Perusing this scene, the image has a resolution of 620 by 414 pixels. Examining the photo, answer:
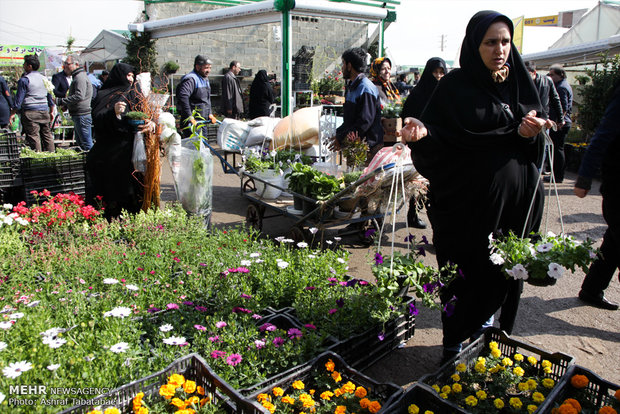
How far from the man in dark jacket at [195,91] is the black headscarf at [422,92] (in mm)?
4080

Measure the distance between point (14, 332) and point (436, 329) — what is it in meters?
2.86

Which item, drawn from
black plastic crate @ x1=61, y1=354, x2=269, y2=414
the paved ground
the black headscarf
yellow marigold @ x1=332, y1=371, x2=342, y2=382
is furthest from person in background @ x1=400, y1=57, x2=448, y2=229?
black plastic crate @ x1=61, y1=354, x2=269, y2=414

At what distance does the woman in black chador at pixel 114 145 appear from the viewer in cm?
499

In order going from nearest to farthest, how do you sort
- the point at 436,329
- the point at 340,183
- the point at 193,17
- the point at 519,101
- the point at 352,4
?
the point at 519,101, the point at 436,329, the point at 340,183, the point at 352,4, the point at 193,17

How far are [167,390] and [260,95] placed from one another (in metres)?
9.65

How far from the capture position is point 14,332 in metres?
2.40

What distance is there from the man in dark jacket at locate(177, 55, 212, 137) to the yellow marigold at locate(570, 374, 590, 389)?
6540 mm

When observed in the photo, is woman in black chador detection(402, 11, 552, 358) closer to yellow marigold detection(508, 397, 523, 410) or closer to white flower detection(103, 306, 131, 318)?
yellow marigold detection(508, 397, 523, 410)

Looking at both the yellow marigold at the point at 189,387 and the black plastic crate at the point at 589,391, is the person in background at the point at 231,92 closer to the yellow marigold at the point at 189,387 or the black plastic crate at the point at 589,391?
the yellow marigold at the point at 189,387

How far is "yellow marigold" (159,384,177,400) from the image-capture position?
2039 millimetres

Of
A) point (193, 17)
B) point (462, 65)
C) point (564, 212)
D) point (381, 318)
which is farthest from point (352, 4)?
point (381, 318)

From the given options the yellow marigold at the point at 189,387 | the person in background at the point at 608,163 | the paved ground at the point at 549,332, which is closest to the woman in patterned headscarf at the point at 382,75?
the paved ground at the point at 549,332

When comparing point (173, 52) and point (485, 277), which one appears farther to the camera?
point (173, 52)

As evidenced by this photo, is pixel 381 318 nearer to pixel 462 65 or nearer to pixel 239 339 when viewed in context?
pixel 239 339
